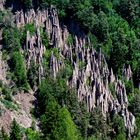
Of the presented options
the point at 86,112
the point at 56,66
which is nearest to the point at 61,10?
the point at 56,66

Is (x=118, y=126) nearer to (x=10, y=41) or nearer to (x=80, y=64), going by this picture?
(x=80, y=64)

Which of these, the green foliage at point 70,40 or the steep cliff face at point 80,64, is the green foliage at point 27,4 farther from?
the green foliage at point 70,40

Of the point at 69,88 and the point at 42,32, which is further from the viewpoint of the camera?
the point at 42,32

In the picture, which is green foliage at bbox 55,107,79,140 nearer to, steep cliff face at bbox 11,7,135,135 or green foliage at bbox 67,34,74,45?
steep cliff face at bbox 11,7,135,135

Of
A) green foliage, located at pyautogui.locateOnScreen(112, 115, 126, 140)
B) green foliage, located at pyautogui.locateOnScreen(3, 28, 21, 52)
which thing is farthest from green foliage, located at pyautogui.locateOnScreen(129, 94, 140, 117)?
green foliage, located at pyautogui.locateOnScreen(3, 28, 21, 52)

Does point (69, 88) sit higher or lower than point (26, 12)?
lower

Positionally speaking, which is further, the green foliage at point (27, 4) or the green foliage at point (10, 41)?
the green foliage at point (27, 4)

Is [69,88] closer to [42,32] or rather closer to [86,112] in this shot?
[86,112]

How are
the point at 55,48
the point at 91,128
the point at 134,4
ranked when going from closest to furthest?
the point at 91,128 < the point at 55,48 < the point at 134,4

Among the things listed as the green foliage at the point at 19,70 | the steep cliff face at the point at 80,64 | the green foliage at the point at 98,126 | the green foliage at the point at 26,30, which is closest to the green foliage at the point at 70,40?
the steep cliff face at the point at 80,64
